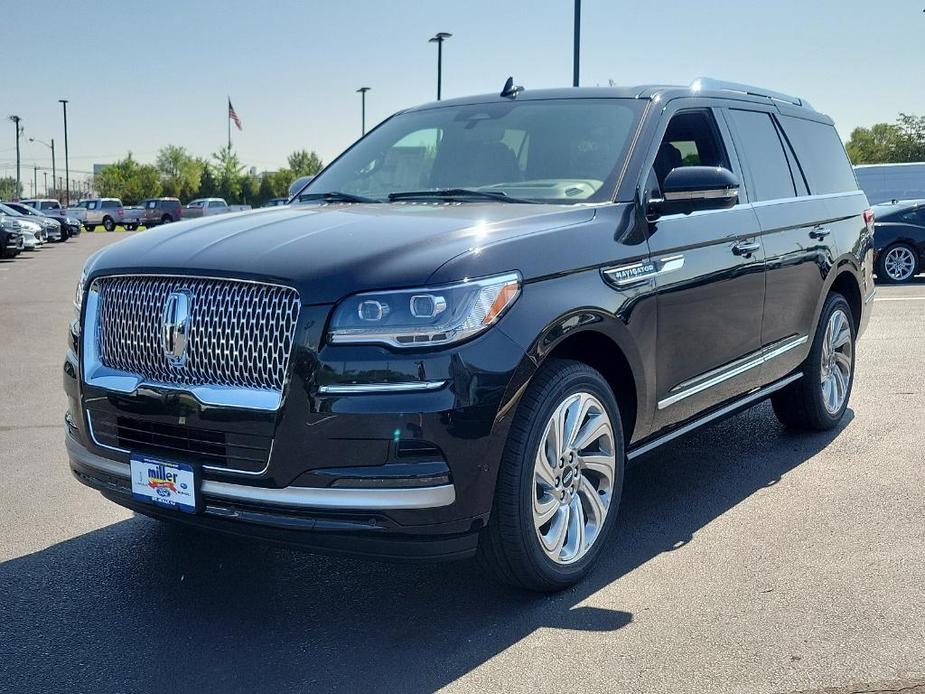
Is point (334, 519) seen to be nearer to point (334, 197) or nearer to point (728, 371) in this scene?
point (334, 197)

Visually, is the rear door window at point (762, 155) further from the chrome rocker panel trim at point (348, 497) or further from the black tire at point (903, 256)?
the black tire at point (903, 256)

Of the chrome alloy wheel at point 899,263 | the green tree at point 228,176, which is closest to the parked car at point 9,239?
the chrome alloy wheel at point 899,263

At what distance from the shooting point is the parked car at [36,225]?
3141cm

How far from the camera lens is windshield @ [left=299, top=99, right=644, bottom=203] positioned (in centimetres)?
457

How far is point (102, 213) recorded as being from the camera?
63.4m

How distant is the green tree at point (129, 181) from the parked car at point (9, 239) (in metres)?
82.4

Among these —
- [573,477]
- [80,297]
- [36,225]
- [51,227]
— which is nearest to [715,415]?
[573,477]

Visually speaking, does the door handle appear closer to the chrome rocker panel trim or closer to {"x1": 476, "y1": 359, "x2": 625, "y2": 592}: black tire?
{"x1": 476, "y1": 359, "x2": 625, "y2": 592}: black tire

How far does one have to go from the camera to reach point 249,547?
4.39 m

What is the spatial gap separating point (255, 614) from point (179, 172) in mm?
129205

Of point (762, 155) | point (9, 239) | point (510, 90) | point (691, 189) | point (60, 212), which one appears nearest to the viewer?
point (691, 189)

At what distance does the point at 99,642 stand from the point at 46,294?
47.6 ft

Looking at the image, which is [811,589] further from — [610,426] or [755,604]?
[610,426]

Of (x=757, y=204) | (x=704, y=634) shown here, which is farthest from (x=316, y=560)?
(x=757, y=204)
